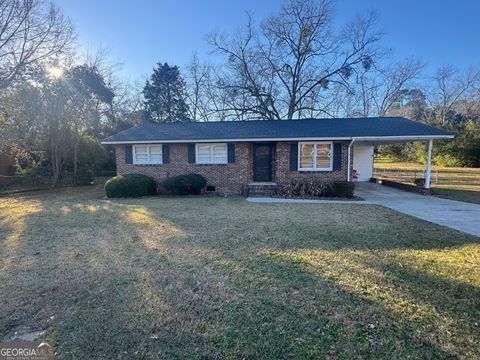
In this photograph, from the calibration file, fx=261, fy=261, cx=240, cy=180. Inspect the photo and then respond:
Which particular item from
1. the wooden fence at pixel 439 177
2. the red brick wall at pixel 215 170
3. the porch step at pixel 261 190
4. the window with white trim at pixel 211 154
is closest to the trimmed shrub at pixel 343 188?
the porch step at pixel 261 190

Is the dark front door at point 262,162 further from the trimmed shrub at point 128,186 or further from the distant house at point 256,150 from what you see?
the trimmed shrub at point 128,186

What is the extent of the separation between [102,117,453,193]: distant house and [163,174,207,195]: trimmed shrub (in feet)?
2.60

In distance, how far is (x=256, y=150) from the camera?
1341cm

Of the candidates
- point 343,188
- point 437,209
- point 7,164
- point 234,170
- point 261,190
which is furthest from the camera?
point 7,164

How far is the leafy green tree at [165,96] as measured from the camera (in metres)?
31.4

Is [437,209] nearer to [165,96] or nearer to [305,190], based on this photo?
[305,190]

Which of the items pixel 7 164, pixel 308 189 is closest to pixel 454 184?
pixel 308 189

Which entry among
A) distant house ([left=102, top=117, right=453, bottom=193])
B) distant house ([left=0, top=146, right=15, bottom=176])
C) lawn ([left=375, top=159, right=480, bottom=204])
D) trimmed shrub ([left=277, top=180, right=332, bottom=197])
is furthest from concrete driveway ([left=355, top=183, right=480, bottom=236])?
distant house ([left=0, top=146, right=15, bottom=176])

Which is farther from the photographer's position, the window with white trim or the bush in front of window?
the window with white trim

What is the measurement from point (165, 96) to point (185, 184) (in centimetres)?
2302

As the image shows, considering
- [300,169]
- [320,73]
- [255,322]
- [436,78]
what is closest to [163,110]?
[320,73]

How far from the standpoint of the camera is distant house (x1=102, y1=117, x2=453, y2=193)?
1221cm

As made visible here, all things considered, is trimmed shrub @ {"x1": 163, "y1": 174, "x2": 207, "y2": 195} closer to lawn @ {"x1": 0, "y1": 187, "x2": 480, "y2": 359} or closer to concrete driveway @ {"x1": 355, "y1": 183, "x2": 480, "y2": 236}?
lawn @ {"x1": 0, "y1": 187, "x2": 480, "y2": 359}

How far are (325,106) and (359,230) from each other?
75.6ft
